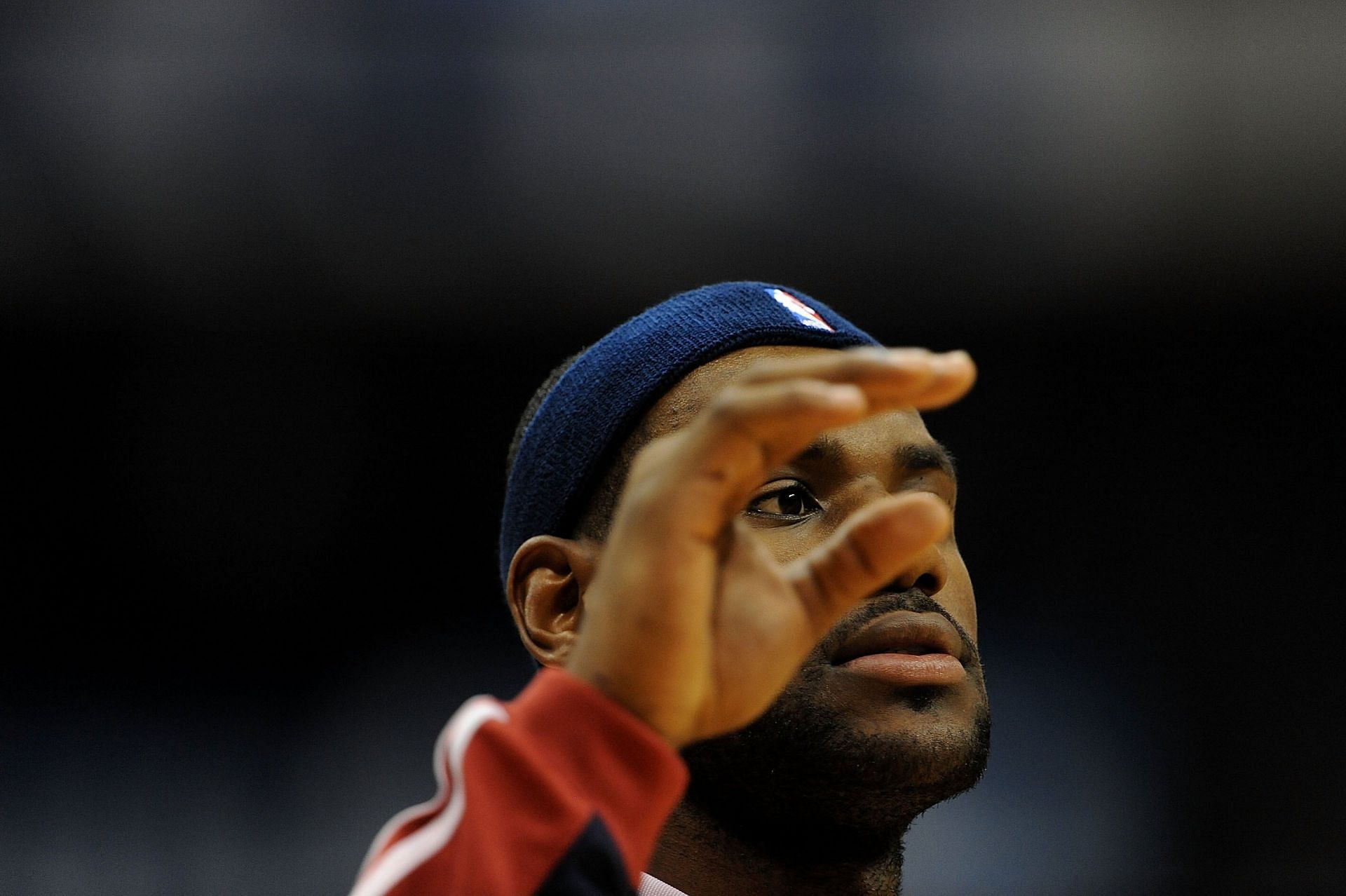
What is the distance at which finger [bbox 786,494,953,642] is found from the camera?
1.17 meters

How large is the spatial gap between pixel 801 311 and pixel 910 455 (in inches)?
12.9

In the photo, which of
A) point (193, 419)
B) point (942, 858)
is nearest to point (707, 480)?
point (942, 858)

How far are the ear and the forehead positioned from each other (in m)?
0.20

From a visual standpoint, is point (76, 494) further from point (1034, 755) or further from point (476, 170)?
point (1034, 755)

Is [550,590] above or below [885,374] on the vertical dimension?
below

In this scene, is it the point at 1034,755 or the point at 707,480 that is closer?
the point at 707,480

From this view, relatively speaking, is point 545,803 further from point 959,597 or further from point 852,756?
point 959,597

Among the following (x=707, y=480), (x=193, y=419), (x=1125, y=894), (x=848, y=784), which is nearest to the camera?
(x=707, y=480)

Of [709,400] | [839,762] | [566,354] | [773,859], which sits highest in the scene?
[709,400]

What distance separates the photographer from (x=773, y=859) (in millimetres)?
1824

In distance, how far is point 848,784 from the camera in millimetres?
1719

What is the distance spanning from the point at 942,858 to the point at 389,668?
2.14m

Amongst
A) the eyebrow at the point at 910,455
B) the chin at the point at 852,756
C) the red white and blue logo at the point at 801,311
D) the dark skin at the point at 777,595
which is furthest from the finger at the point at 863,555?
the red white and blue logo at the point at 801,311

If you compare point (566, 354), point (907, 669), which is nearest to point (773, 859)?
point (907, 669)
